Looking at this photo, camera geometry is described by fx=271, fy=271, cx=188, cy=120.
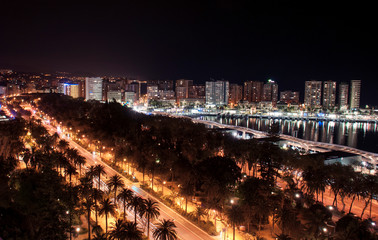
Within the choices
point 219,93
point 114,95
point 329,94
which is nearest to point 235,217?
point 114,95

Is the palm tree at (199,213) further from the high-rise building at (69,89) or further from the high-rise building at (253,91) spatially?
the high-rise building at (253,91)

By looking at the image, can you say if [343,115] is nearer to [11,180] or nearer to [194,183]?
[194,183]

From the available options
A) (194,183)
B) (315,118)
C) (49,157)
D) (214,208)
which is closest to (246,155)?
(194,183)

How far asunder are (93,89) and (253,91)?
2518 inches

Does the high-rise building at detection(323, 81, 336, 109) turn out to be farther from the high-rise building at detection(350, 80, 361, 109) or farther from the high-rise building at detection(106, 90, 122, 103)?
the high-rise building at detection(106, 90, 122, 103)

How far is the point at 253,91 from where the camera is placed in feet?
374

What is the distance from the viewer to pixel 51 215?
8.64 metres

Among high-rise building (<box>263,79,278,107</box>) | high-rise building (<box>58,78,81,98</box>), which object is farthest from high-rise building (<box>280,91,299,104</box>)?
high-rise building (<box>58,78,81,98</box>)

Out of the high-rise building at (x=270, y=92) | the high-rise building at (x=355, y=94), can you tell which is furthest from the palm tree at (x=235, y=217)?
the high-rise building at (x=355, y=94)

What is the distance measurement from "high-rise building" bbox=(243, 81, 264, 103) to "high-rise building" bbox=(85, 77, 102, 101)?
59.3 metres

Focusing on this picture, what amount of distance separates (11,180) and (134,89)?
Answer: 9813 centimetres

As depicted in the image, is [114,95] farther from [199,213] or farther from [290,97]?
[199,213]

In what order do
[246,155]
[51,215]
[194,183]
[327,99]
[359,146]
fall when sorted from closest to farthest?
[51,215] < [194,183] < [246,155] < [359,146] < [327,99]

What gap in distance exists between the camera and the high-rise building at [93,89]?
8606 centimetres
